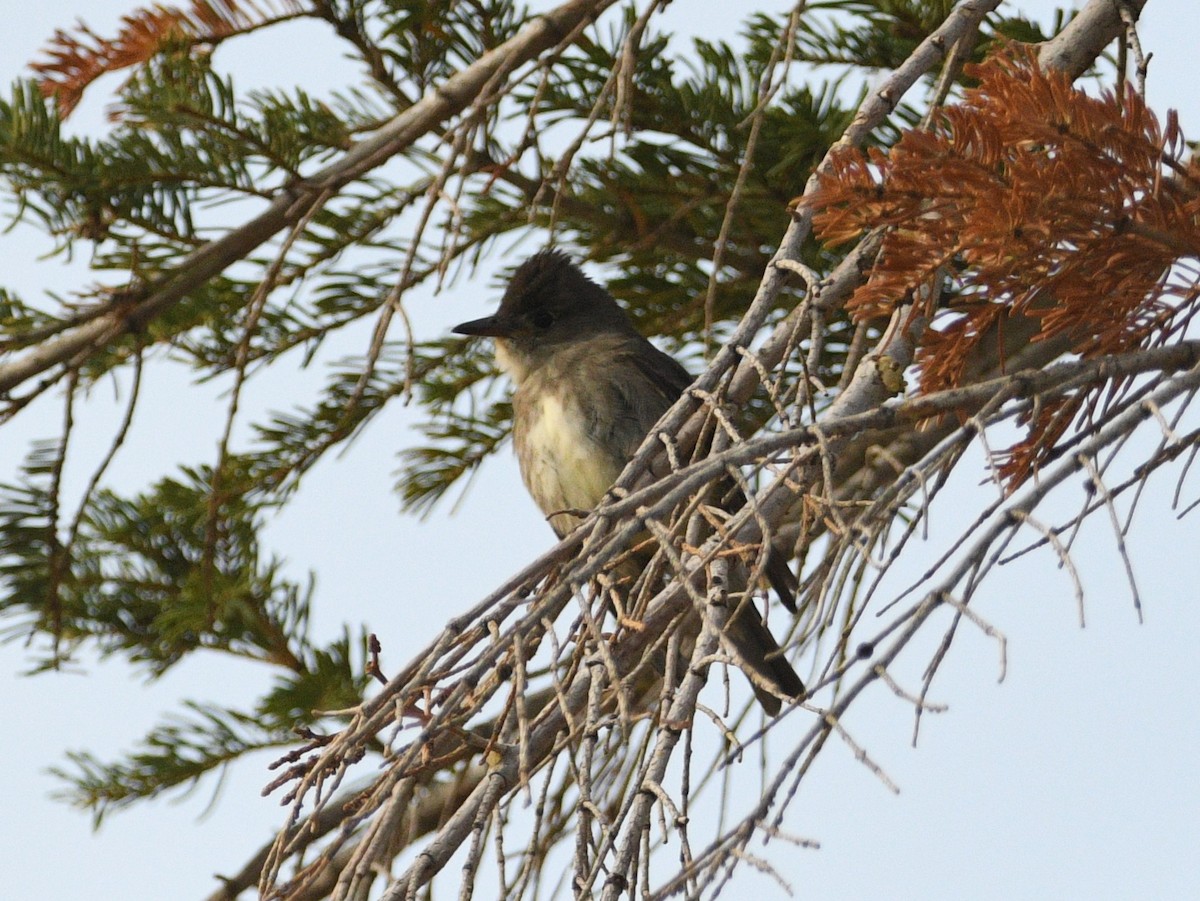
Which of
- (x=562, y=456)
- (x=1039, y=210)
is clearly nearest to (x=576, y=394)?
(x=562, y=456)

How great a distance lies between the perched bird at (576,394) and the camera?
3820mm

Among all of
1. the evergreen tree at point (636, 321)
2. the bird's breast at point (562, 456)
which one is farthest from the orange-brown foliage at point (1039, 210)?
the bird's breast at point (562, 456)

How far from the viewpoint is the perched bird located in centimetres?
382

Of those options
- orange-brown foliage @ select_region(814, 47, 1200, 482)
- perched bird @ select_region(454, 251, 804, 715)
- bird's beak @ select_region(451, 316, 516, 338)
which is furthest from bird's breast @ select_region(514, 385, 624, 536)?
orange-brown foliage @ select_region(814, 47, 1200, 482)

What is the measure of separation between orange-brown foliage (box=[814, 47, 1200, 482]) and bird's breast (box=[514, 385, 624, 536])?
1889 mm

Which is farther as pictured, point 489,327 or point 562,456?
point 489,327

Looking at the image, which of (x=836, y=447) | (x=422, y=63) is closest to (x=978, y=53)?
(x=422, y=63)

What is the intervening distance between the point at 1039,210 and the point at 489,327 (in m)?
2.39

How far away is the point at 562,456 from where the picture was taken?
381 centimetres

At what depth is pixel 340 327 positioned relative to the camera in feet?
11.3

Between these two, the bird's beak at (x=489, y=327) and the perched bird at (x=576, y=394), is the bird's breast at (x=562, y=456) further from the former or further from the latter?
the bird's beak at (x=489, y=327)

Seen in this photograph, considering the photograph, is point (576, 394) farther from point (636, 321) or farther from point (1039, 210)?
point (1039, 210)

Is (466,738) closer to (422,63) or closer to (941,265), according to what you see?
(941,265)

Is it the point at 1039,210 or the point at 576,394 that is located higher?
the point at 576,394
